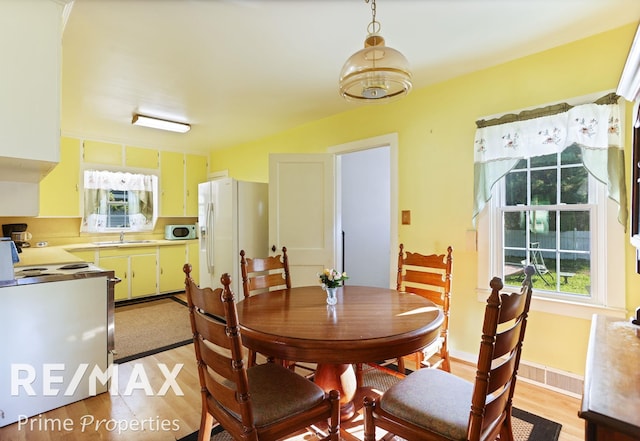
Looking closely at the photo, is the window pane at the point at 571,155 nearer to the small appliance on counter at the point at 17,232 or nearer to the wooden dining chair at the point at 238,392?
the wooden dining chair at the point at 238,392

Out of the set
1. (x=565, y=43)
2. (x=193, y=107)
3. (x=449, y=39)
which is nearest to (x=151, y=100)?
(x=193, y=107)

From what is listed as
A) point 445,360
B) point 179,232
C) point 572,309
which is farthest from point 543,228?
point 179,232

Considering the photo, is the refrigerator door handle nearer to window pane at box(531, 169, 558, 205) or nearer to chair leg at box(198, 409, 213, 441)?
chair leg at box(198, 409, 213, 441)

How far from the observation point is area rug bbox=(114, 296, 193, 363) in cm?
301

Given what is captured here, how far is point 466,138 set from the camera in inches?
104

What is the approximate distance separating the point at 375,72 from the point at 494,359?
1.29 m

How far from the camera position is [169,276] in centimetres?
504

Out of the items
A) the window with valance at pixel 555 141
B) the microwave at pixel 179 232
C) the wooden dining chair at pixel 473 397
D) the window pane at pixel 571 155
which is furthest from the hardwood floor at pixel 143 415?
the microwave at pixel 179 232

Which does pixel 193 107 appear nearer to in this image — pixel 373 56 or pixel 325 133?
pixel 325 133

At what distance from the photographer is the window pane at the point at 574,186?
2178 millimetres

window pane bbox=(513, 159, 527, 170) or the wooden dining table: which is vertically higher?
window pane bbox=(513, 159, 527, 170)

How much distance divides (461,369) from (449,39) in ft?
8.07

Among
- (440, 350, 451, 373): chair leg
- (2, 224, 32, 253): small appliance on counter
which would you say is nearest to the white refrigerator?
(2, 224, 32, 253): small appliance on counter

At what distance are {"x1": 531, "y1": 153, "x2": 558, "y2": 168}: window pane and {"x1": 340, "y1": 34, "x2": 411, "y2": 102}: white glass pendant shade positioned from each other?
1357 mm
